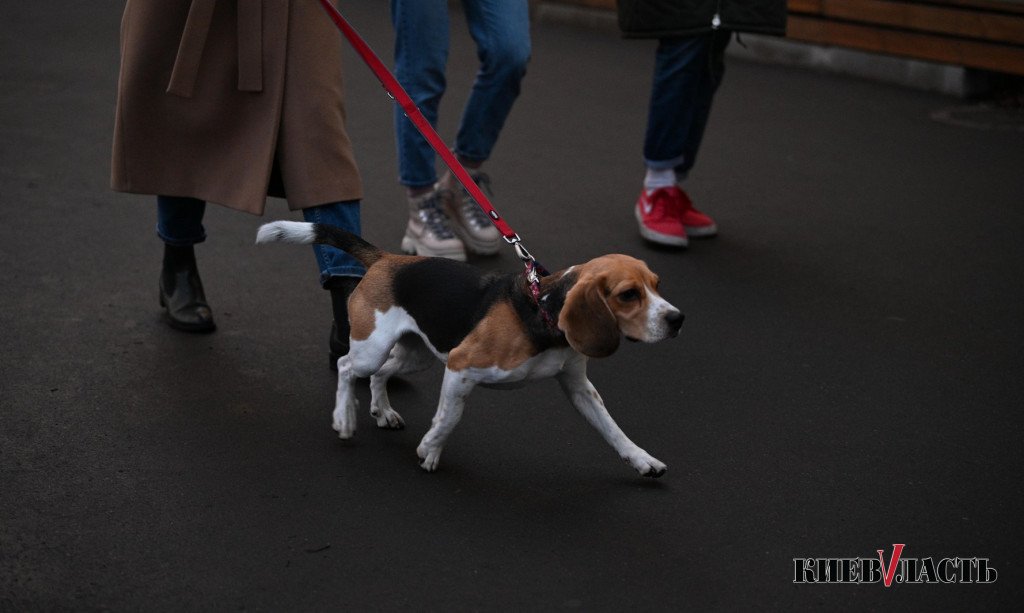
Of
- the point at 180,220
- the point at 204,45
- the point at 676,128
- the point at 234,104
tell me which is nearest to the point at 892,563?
the point at 234,104

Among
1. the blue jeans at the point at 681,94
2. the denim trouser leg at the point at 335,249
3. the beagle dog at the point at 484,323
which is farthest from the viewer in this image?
the blue jeans at the point at 681,94

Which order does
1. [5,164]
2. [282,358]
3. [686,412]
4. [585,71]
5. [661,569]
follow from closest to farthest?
[661,569] → [686,412] → [282,358] → [5,164] → [585,71]

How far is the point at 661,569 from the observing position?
9.47 ft

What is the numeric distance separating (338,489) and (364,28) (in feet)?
27.4

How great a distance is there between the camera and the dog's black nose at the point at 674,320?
9.60ft

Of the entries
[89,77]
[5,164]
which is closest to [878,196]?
[5,164]

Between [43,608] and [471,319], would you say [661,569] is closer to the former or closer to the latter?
[471,319]

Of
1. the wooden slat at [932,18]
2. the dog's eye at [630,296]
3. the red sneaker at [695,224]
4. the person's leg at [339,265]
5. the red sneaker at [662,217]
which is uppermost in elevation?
the dog's eye at [630,296]

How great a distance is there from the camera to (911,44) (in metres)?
9.40

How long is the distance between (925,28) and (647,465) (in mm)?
7263

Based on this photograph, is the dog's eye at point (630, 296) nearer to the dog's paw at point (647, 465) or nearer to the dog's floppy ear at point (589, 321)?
the dog's floppy ear at point (589, 321)

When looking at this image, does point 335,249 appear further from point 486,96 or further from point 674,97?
point 674,97

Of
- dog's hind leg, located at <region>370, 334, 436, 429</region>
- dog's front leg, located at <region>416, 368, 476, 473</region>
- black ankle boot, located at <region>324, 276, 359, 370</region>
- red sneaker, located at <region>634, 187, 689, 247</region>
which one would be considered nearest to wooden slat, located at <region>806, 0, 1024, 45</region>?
red sneaker, located at <region>634, 187, 689, 247</region>

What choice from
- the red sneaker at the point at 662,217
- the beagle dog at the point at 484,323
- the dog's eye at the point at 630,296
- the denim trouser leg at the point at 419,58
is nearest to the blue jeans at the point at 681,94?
the red sneaker at the point at 662,217
